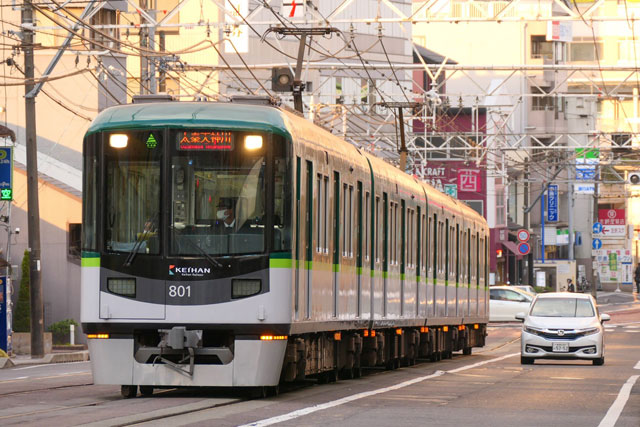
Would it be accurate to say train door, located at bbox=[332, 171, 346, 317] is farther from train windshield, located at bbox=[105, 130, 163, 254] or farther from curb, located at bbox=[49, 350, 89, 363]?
curb, located at bbox=[49, 350, 89, 363]

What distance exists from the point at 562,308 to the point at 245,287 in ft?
48.4

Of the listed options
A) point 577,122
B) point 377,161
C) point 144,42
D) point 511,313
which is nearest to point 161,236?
point 377,161

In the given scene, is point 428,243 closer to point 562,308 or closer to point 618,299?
point 562,308

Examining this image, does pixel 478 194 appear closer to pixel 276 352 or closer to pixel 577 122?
pixel 577 122

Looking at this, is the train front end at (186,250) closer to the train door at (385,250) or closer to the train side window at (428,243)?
the train door at (385,250)

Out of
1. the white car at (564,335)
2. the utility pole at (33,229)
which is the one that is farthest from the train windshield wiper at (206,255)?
the utility pole at (33,229)

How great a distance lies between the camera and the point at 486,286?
38.3 m

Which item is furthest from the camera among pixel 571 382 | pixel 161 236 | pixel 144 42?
pixel 144 42

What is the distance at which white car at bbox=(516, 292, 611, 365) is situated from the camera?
27859mm

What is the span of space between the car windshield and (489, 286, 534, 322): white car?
23844 millimetres

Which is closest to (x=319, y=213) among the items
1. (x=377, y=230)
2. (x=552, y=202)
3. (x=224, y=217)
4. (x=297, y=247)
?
(x=297, y=247)

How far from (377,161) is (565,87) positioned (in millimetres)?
79153

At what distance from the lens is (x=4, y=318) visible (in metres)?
32.0

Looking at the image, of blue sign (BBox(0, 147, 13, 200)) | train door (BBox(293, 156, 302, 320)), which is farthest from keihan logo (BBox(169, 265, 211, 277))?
blue sign (BBox(0, 147, 13, 200))
